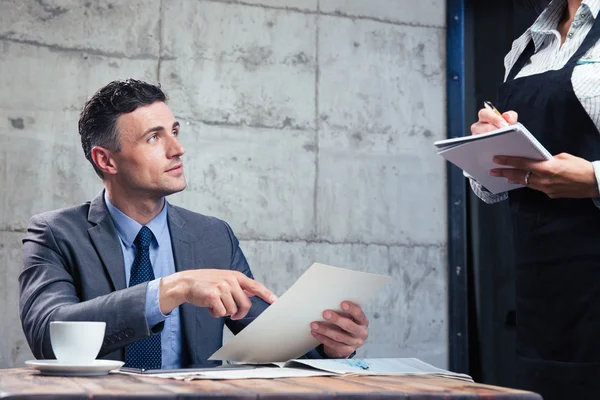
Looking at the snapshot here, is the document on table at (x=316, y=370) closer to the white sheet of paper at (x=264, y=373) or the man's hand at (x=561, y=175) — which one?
the white sheet of paper at (x=264, y=373)

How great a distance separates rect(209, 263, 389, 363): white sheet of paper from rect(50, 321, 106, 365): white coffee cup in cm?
26

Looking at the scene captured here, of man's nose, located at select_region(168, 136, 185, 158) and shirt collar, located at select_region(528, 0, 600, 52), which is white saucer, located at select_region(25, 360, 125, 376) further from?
shirt collar, located at select_region(528, 0, 600, 52)

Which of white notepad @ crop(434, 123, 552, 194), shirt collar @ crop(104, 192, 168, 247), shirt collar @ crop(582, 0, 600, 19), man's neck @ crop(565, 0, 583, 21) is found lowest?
shirt collar @ crop(104, 192, 168, 247)

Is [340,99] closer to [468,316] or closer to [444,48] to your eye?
[444,48]

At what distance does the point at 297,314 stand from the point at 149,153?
36.0 inches

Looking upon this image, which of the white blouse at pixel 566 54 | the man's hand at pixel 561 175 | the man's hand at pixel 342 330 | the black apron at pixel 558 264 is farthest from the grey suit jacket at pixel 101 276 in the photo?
the white blouse at pixel 566 54

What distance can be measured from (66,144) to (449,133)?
5.81ft

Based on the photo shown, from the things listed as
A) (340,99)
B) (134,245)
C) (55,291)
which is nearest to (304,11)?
(340,99)

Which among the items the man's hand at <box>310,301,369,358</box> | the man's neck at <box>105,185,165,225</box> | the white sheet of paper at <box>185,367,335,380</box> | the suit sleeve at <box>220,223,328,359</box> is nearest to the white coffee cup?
the white sheet of paper at <box>185,367,335,380</box>

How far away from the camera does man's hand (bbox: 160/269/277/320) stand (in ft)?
4.99

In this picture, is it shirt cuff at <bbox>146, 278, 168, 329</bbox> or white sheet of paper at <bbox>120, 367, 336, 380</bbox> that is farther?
shirt cuff at <bbox>146, 278, 168, 329</bbox>

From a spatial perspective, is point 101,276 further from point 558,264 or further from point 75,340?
→ point 558,264

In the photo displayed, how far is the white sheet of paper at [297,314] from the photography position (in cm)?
146

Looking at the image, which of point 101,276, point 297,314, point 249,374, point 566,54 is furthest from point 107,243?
point 566,54
